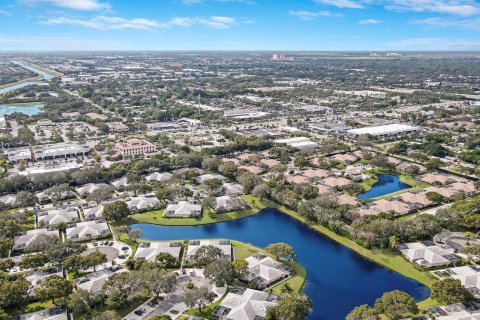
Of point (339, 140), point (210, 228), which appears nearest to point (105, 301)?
point (210, 228)

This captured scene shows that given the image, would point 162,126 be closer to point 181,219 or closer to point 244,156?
point 244,156

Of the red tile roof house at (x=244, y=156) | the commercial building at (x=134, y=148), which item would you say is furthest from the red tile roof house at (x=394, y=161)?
the commercial building at (x=134, y=148)

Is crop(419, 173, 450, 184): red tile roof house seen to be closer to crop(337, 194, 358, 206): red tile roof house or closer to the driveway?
crop(337, 194, 358, 206): red tile roof house

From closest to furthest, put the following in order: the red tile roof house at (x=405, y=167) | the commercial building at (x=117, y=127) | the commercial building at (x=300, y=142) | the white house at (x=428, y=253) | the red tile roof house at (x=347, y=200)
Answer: the white house at (x=428, y=253), the red tile roof house at (x=347, y=200), the red tile roof house at (x=405, y=167), the commercial building at (x=300, y=142), the commercial building at (x=117, y=127)

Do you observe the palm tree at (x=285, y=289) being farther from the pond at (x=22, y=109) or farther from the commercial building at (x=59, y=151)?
the pond at (x=22, y=109)

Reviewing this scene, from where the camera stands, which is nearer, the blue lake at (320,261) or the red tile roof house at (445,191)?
Result: the blue lake at (320,261)

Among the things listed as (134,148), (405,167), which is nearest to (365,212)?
(405,167)
